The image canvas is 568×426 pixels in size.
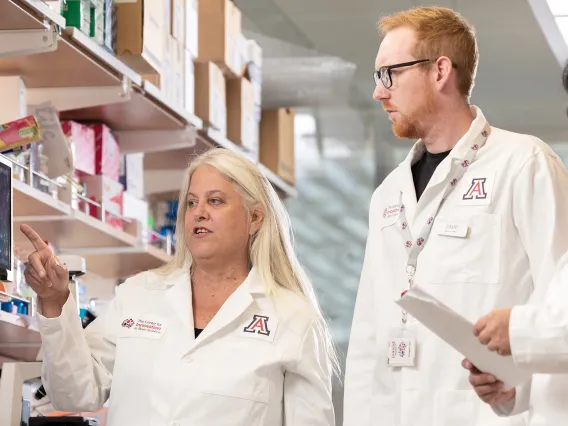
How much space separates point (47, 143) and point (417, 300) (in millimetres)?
2163

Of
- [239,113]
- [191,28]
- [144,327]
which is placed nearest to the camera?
[144,327]

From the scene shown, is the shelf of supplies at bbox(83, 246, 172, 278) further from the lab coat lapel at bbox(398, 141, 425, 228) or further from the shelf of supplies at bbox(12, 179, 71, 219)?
the lab coat lapel at bbox(398, 141, 425, 228)

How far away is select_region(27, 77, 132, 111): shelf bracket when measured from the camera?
4.02m

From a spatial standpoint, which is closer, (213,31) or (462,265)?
(462,265)

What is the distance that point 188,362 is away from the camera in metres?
2.85

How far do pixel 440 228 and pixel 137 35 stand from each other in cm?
184

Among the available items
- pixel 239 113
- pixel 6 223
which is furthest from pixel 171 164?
pixel 6 223

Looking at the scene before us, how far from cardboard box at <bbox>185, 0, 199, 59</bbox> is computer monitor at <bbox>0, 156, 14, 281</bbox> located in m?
2.15

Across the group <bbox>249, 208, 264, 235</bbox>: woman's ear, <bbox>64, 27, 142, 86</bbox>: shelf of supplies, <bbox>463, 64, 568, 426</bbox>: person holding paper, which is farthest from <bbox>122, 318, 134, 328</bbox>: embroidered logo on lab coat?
<bbox>463, 64, 568, 426</bbox>: person holding paper

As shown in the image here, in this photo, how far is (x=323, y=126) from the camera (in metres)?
8.98

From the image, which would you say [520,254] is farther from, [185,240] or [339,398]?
[339,398]

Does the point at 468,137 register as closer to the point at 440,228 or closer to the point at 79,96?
the point at 440,228

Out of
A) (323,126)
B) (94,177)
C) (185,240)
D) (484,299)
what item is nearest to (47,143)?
(94,177)

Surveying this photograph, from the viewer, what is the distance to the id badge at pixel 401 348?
8.57 feet
